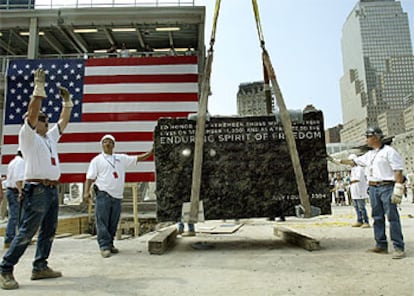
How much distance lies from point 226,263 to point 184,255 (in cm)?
85

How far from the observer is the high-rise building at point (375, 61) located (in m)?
149

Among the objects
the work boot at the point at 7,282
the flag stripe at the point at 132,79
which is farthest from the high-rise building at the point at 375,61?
the work boot at the point at 7,282

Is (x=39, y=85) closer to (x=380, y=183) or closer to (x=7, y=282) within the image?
(x=7, y=282)

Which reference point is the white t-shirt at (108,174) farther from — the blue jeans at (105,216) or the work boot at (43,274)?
the work boot at (43,274)

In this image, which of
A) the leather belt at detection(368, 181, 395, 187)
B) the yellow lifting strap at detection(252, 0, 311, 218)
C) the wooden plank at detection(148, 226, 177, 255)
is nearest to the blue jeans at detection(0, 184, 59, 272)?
the wooden plank at detection(148, 226, 177, 255)

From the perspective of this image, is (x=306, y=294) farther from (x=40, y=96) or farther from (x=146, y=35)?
(x=146, y=35)

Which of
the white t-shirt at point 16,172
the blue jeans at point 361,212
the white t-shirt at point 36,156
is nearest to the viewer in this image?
the white t-shirt at point 36,156

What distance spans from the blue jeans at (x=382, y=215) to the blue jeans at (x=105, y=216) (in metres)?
3.61

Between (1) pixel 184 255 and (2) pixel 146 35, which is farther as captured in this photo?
(2) pixel 146 35

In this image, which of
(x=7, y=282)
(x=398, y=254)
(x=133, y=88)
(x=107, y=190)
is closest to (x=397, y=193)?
(x=398, y=254)

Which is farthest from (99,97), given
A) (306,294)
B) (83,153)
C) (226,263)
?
(306,294)

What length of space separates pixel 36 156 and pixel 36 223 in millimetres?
655

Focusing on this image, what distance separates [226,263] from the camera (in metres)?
4.13

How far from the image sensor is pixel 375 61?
168 meters
